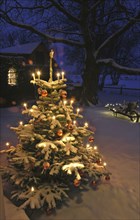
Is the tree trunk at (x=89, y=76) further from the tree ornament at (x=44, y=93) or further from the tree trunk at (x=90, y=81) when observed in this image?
the tree ornament at (x=44, y=93)

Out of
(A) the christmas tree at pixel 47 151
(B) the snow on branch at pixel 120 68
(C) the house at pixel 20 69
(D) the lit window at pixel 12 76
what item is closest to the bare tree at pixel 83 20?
(B) the snow on branch at pixel 120 68

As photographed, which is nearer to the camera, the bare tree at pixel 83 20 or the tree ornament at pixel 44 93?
the tree ornament at pixel 44 93

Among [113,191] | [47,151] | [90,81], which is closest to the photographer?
[47,151]

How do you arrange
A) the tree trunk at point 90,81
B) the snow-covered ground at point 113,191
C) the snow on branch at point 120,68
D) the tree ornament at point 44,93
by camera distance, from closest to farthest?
the snow-covered ground at point 113,191, the tree ornament at point 44,93, the snow on branch at point 120,68, the tree trunk at point 90,81

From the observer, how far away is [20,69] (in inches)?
750

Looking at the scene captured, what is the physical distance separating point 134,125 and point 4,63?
11.2m

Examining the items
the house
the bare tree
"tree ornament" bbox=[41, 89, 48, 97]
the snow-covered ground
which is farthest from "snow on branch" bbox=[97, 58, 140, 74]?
"tree ornament" bbox=[41, 89, 48, 97]

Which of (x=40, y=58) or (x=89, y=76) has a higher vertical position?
(x=40, y=58)

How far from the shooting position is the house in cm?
1773

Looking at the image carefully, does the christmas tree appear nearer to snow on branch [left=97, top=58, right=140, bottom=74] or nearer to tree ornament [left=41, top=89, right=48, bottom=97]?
tree ornament [left=41, top=89, right=48, bottom=97]

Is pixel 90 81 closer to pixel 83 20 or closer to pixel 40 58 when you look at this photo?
pixel 83 20

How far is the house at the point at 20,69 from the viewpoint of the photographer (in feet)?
58.2

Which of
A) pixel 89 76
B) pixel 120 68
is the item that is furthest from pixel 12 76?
pixel 120 68

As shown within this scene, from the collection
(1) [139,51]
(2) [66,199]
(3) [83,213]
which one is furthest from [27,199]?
(1) [139,51]
